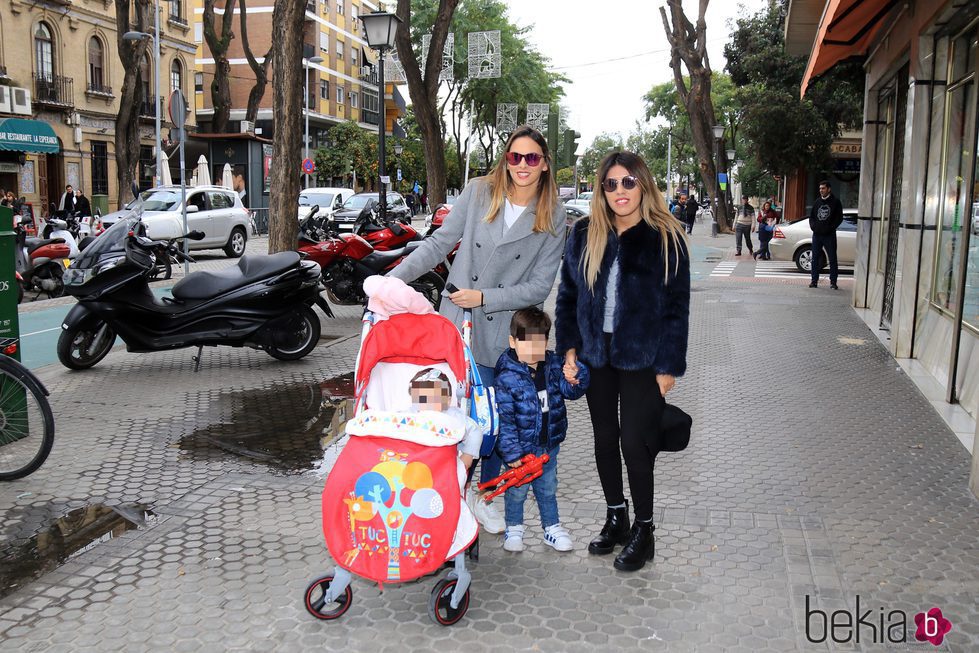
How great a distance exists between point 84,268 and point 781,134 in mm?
27648

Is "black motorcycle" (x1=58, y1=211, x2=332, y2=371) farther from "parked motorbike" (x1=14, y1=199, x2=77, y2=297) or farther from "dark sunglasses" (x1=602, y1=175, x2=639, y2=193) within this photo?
"parked motorbike" (x1=14, y1=199, x2=77, y2=297)

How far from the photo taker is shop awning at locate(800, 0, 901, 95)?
8.77 meters

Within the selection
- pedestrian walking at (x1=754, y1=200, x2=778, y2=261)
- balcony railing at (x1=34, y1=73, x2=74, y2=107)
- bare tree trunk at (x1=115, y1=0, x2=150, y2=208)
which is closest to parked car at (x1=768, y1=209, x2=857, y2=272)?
pedestrian walking at (x1=754, y1=200, x2=778, y2=261)

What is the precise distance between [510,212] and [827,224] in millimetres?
12587

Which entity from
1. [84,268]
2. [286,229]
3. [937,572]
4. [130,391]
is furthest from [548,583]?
[286,229]

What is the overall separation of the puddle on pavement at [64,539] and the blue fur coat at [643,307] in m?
2.52

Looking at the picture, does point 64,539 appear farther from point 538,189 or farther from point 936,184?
point 936,184

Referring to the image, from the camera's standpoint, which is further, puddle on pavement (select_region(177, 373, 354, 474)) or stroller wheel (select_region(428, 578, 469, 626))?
puddle on pavement (select_region(177, 373, 354, 474))

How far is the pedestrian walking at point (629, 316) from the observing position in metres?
3.93

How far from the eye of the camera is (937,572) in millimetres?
3969

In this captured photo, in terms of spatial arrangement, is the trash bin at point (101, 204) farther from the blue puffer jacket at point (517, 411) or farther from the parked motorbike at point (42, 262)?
the blue puffer jacket at point (517, 411)

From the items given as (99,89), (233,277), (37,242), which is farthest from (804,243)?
(99,89)

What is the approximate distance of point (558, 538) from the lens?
4246 mm

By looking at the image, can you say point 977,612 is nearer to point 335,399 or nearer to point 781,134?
point 335,399
